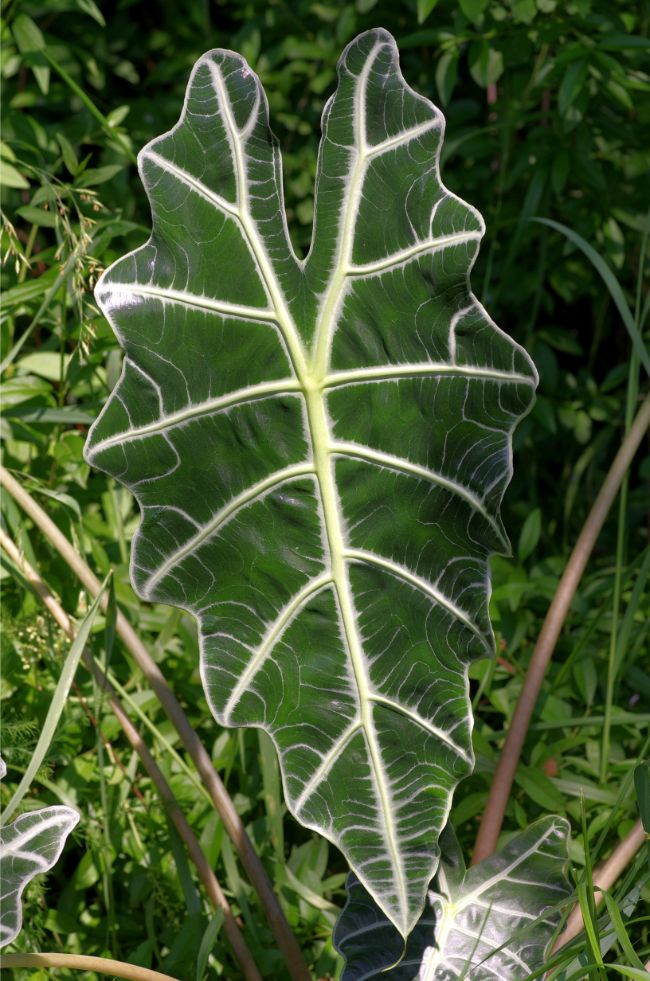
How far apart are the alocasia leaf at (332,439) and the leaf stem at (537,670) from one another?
10.5 inches

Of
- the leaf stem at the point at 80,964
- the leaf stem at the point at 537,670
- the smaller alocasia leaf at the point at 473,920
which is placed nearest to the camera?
the leaf stem at the point at 80,964

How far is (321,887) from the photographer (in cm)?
111

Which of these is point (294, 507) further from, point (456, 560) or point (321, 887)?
point (321, 887)

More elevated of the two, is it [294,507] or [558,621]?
[294,507]

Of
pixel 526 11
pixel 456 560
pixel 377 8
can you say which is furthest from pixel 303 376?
pixel 377 8

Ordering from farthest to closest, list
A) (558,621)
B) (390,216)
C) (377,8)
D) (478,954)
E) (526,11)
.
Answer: (377,8) → (526,11) → (558,621) → (478,954) → (390,216)

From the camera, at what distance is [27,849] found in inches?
30.2

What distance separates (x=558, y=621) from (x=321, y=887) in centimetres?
40

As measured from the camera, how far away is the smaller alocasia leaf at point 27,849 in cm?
74

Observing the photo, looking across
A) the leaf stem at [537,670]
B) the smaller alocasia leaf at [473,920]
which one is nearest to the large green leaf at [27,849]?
the smaller alocasia leaf at [473,920]

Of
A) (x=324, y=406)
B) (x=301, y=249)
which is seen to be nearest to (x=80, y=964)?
(x=324, y=406)

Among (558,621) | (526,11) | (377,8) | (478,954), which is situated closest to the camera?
(478,954)

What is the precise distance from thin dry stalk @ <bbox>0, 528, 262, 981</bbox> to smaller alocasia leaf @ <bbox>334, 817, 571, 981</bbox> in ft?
0.44

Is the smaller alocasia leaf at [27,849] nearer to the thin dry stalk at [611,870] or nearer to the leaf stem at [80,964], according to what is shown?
the leaf stem at [80,964]
